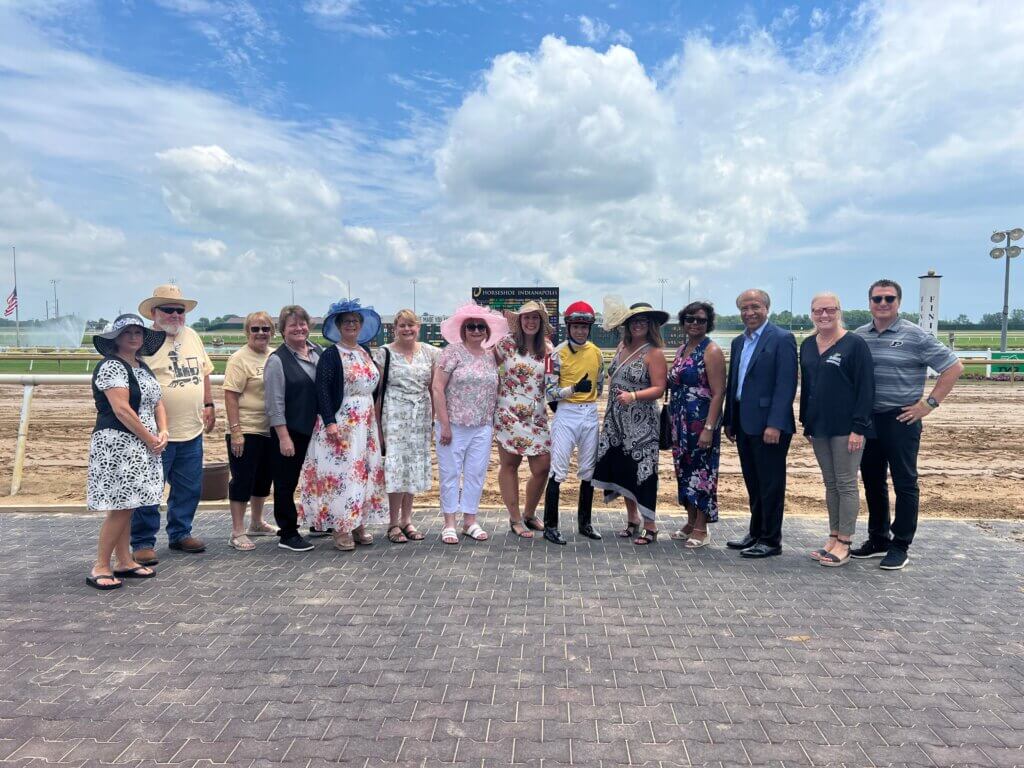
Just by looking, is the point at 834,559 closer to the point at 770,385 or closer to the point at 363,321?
the point at 770,385

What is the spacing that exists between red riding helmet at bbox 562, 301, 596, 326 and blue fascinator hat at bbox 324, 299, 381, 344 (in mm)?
1510

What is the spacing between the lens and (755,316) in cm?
500

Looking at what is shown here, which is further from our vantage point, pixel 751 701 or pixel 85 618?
pixel 85 618

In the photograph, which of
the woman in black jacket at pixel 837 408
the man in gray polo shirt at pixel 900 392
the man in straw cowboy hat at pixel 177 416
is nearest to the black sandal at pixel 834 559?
the woman in black jacket at pixel 837 408

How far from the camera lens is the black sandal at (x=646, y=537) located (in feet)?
17.3

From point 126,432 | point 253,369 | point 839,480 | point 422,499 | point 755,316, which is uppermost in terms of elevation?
point 755,316

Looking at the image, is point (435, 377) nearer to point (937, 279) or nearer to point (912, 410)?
point (912, 410)

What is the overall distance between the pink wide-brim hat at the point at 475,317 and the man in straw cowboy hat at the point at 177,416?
1.87m

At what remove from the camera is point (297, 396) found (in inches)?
197

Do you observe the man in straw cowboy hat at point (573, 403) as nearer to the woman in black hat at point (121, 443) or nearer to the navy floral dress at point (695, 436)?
the navy floral dress at point (695, 436)

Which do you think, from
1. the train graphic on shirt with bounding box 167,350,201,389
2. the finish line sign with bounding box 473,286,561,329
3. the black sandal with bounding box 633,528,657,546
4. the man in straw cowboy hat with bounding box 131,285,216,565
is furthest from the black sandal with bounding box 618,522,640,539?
the finish line sign with bounding box 473,286,561,329

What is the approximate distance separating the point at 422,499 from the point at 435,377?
8.31 ft

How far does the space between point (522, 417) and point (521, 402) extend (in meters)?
0.12

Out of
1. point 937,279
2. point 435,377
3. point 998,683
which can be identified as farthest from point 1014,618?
point 937,279
